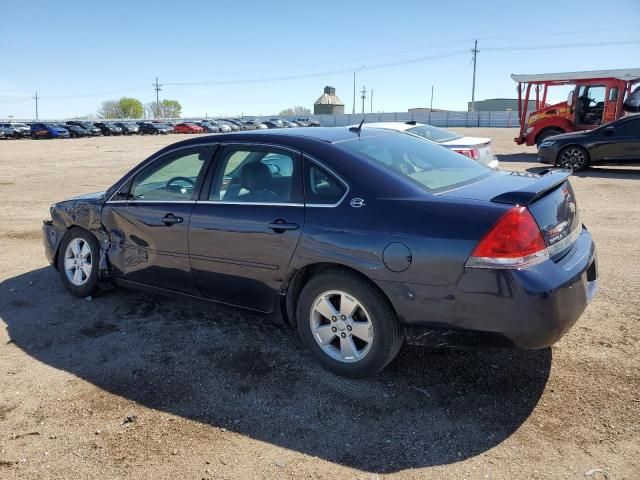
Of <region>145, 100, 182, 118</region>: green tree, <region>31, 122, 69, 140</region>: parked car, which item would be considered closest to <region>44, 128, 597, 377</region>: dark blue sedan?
<region>31, 122, 69, 140</region>: parked car

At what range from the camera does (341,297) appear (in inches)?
128

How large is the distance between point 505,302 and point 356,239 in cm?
91

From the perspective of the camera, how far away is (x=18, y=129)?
156 feet

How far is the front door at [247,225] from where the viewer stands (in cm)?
347

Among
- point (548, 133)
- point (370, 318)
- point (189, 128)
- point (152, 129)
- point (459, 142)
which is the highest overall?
point (189, 128)

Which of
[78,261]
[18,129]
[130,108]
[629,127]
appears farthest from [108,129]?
[130,108]

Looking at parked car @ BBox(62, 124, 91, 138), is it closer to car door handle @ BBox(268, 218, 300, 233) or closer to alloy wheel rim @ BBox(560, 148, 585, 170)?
alloy wheel rim @ BBox(560, 148, 585, 170)

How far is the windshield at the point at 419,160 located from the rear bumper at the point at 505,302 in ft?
2.20

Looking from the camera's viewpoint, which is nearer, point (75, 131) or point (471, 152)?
point (471, 152)

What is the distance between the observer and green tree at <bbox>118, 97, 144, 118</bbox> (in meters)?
134

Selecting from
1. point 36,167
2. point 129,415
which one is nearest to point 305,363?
point 129,415

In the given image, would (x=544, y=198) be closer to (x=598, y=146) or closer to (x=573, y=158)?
(x=598, y=146)

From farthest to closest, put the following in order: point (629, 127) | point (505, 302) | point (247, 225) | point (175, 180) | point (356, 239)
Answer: point (629, 127) < point (175, 180) < point (247, 225) < point (356, 239) < point (505, 302)

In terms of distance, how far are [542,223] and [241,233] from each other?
6.34ft
